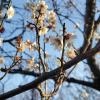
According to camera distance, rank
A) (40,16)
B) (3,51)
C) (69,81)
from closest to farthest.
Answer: (40,16) → (3,51) → (69,81)

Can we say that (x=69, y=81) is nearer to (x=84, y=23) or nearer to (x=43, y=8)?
(x=84, y=23)

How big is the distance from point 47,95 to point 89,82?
4.78 meters

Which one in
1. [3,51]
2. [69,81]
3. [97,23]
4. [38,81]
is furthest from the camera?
[69,81]

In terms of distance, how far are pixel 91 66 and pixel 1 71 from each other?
13.4 ft

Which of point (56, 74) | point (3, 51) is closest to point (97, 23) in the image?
point (3, 51)

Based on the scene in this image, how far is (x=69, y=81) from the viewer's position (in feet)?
24.8

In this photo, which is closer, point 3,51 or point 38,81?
point 38,81

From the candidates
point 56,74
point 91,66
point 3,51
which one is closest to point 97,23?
point 91,66

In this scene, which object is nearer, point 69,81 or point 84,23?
point 84,23

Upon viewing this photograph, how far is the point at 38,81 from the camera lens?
2.96 meters

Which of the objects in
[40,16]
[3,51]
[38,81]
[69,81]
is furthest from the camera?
[69,81]

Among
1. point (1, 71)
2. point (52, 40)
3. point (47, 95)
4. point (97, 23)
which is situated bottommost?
point (47, 95)

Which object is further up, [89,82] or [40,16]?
[40,16]

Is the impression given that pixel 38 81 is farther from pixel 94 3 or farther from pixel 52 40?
pixel 94 3
